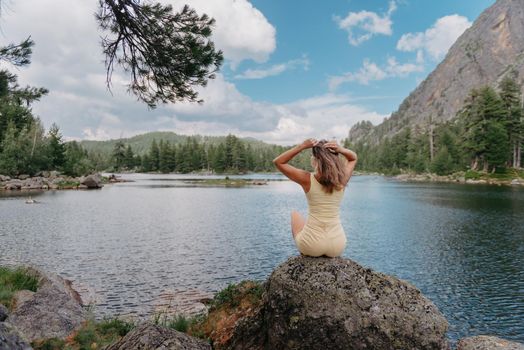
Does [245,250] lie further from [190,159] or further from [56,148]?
[190,159]

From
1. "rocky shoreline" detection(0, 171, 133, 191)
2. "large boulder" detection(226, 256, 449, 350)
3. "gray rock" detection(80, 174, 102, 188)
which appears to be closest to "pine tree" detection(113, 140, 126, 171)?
"rocky shoreline" detection(0, 171, 133, 191)

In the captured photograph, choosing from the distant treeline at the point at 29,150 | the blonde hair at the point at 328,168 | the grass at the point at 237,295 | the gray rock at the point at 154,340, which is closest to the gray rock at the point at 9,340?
the gray rock at the point at 154,340

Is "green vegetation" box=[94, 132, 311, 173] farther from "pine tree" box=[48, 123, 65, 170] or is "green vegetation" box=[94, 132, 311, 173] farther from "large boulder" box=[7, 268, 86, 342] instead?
"large boulder" box=[7, 268, 86, 342]

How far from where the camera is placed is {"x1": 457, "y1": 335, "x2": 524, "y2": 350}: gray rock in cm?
716

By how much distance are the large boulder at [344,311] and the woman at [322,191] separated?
28 cm

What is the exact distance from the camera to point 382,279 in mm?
6055

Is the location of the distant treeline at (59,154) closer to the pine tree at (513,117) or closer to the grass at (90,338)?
the grass at (90,338)

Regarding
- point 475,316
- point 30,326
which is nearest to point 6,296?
point 30,326

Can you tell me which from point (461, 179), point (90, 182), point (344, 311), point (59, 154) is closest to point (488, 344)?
point (344, 311)

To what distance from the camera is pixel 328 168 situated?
5.83 meters

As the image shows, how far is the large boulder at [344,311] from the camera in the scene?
559 centimetres

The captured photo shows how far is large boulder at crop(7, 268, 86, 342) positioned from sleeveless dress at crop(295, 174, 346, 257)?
6342 millimetres

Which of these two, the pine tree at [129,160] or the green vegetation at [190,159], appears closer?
the green vegetation at [190,159]

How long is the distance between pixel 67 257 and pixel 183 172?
507 feet
